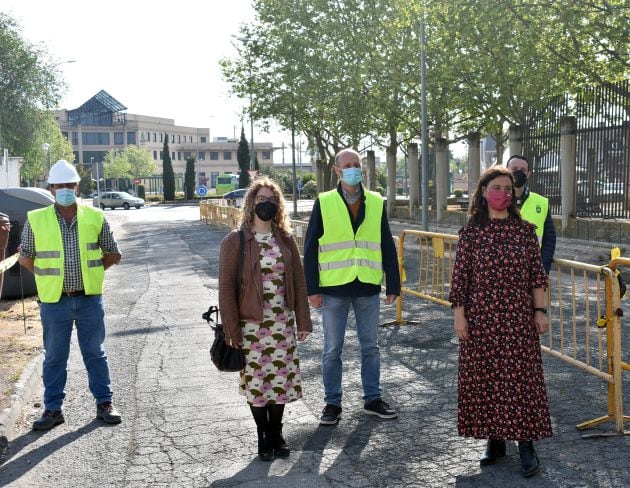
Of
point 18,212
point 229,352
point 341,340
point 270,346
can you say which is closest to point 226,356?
point 229,352

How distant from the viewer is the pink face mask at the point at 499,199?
5.03 meters

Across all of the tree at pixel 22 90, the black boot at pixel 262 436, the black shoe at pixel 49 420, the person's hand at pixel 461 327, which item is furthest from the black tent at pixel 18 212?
the tree at pixel 22 90

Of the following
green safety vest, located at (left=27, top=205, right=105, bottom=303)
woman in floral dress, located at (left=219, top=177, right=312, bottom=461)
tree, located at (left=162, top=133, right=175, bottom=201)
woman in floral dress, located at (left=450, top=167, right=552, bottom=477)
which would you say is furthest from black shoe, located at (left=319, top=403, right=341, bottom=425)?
tree, located at (left=162, top=133, right=175, bottom=201)

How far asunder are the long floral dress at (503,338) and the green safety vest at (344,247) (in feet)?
3.99

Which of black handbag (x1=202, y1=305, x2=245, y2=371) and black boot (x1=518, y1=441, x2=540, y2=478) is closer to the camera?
black boot (x1=518, y1=441, x2=540, y2=478)

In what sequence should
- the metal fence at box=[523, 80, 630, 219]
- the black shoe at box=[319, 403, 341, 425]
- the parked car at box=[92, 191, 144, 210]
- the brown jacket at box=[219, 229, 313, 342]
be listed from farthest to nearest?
the parked car at box=[92, 191, 144, 210] → the metal fence at box=[523, 80, 630, 219] → the black shoe at box=[319, 403, 341, 425] → the brown jacket at box=[219, 229, 313, 342]

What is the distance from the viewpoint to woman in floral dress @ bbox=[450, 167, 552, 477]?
495 cm

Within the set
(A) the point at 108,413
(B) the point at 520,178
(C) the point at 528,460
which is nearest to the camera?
(C) the point at 528,460

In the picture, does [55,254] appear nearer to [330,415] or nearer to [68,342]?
[68,342]

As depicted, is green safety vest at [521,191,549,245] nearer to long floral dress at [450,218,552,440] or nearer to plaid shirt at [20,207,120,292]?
long floral dress at [450,218,552,440]

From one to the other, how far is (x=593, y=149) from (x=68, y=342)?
14.9 meters

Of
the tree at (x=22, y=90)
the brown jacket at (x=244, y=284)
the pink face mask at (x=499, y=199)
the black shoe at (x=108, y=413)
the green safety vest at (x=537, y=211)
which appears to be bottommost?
the black shoe at (x=108, y=413)

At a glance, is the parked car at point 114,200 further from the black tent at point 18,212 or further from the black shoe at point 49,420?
the black shoe at point 49,420

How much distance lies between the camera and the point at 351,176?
6.16 m
